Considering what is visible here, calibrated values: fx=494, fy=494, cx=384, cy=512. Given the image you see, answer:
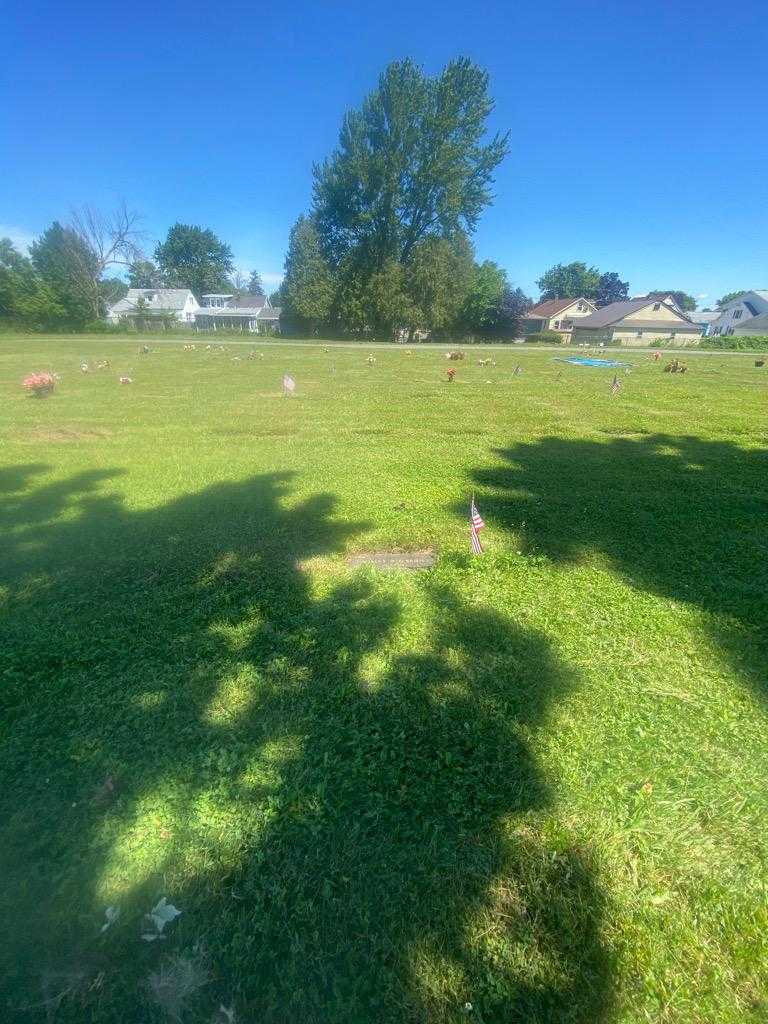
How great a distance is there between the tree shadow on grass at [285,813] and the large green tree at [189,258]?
357 ft

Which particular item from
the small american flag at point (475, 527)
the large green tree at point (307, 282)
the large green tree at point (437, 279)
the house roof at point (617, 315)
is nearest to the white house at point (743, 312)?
the house roof at point (617, 315)

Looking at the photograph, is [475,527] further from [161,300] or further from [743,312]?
[743,312]

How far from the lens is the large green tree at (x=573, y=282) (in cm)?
10176

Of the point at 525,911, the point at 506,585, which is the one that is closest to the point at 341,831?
the point at 525,911

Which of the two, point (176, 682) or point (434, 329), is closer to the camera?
point (176, 682)

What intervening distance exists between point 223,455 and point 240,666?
4727 mm

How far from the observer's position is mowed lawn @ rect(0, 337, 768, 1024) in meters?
1.54

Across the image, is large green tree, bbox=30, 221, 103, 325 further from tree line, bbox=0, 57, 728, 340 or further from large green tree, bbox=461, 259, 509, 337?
large green tree, bbox=461, 259, 509, 337

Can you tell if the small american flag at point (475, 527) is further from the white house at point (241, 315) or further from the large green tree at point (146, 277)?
the large green tree at point (146, 277)

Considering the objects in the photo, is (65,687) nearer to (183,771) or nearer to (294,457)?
(183,771)

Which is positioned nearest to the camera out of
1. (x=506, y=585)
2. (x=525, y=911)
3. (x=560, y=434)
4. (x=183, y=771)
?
(x=525, y=911)

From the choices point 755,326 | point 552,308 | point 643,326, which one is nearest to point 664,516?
point 643,326

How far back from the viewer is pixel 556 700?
2588mm

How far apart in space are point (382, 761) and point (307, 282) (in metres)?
50.1
